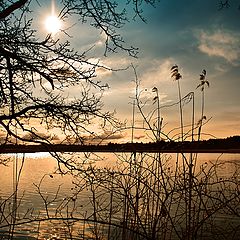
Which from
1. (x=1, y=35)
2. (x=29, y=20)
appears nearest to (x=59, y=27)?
(x=29, y=20)

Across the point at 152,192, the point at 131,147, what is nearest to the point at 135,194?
the point at 152,192

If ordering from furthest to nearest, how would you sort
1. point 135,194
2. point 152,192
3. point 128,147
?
1. point 135,194
2. point 152,192
3. point 128,147

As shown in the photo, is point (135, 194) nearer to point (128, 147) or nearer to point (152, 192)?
point (152, 192)

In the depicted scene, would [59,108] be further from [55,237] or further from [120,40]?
[55,237]

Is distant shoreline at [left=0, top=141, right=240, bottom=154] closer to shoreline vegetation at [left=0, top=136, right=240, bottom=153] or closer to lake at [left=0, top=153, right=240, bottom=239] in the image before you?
shoreline vegetation at [left=0, top=136, right=240, bottom=153]

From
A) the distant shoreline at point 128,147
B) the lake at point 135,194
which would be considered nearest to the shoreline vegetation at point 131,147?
the distant shoreline at point 128,147

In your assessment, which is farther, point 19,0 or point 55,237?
point 55,237

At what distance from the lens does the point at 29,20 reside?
17.7ft

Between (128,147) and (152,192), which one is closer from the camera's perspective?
(128,147)

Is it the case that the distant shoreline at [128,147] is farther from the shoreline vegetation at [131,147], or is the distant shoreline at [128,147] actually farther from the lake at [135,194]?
the lake at [135,194]

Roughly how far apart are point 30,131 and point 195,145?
2.49 metres

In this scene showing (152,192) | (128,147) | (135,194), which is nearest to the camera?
(128,147)

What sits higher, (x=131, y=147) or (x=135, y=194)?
(x=131, y=147)

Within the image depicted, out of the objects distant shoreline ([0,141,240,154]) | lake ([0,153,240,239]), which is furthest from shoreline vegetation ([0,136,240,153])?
Result: lake ([0,153,240,239])
